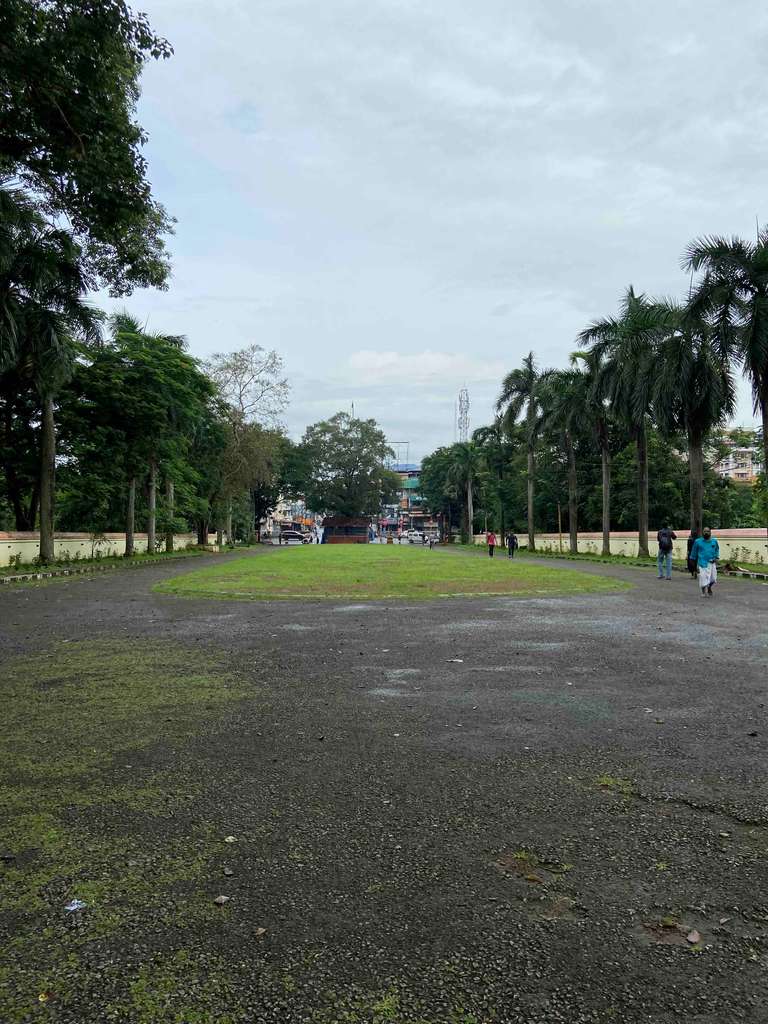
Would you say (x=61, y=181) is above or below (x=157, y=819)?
above

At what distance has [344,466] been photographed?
344 feet

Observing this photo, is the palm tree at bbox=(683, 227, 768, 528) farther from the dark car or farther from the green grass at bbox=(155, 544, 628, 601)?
the dark car

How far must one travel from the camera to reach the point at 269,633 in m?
10.1

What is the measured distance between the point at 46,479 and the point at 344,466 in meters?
78.9

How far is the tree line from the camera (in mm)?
24547

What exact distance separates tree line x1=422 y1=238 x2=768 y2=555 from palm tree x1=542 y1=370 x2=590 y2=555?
8 cm

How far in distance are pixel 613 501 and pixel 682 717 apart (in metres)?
53.7

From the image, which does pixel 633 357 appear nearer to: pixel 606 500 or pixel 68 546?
pixel 606 500

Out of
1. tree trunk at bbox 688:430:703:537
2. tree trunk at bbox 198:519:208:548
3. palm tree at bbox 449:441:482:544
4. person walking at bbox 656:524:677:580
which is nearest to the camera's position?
person walking at bbox 656:524:677:580

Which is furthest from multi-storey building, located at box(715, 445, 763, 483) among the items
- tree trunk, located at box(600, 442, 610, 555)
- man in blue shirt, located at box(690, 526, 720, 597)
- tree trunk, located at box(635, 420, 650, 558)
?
man in blue shirt, located at box(690, 526, 720, 597)

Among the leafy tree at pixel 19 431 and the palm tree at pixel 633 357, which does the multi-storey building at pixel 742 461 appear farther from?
the leafy tree at pixel 19 431

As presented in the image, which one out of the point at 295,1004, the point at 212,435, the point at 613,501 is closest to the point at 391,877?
the point at 295,1004

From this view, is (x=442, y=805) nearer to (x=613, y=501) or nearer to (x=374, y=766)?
(x=374, y=766)

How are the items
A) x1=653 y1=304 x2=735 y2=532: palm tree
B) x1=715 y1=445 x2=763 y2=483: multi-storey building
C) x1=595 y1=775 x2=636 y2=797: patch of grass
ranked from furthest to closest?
x1=715 y1=445 x2=763 y2=483: multi-storey building < x1=653 y1=304 x2=735 y2=532: palm tree < x1=595 y1=775 x2=636 y2=797: patch of grass
